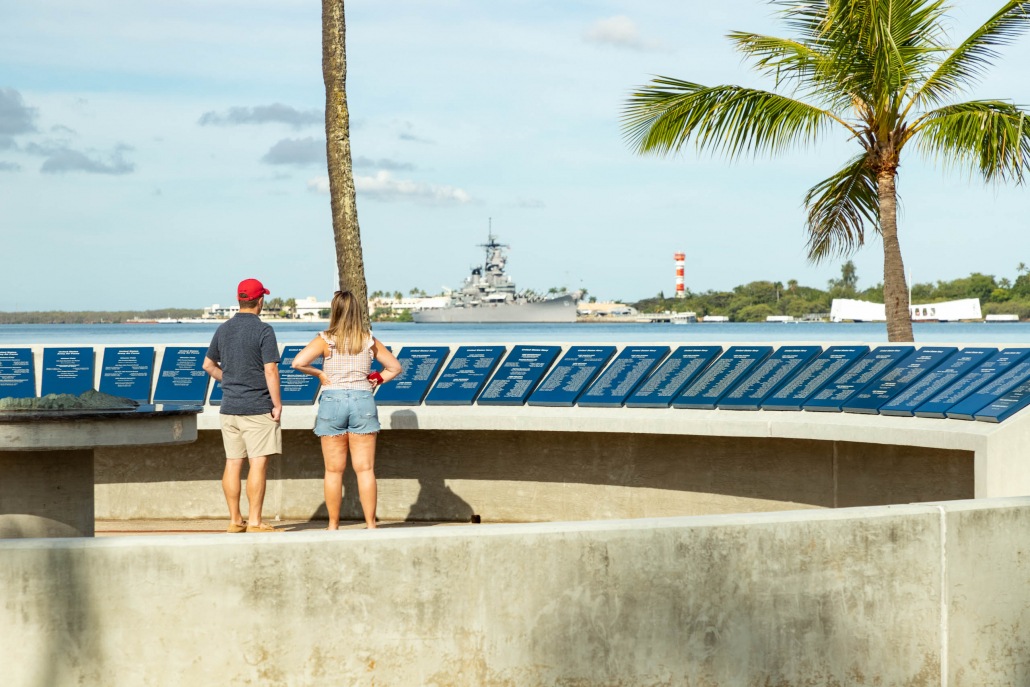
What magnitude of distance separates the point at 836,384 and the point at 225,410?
4378 millimetres

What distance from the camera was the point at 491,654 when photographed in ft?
15.5

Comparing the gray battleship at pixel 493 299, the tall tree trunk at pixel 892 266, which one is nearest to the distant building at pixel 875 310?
the gray battleship at pixel 493 299

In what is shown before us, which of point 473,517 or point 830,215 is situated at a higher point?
point 830,215

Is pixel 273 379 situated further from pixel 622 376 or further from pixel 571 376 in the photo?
pixel 622 376

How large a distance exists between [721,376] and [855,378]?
108cm

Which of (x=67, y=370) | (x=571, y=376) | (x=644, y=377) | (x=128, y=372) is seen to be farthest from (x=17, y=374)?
(x=644, y=377)

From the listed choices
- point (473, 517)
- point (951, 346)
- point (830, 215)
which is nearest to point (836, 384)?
point (951, 346)

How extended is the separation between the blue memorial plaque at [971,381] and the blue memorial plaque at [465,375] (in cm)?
363

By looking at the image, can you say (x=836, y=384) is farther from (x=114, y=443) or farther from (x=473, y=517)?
(x=114, y=443)

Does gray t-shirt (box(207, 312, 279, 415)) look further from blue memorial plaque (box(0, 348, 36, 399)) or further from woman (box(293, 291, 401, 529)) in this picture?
blue memorial plaque (box(0, 348, 36, 399))

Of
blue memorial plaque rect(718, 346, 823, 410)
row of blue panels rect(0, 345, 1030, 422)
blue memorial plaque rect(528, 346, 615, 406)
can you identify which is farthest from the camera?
blue memorial plaque rect(528, 346, 615, 406)

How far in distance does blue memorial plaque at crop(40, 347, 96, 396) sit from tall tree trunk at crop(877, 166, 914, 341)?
8266 millimetres

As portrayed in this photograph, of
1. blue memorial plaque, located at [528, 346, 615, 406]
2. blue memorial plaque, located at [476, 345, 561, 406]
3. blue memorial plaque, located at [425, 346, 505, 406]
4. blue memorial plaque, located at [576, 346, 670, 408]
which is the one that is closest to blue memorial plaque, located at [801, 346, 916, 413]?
blue memorial plaque, located at [576, 346, 670, 408]

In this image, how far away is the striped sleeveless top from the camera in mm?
7867
